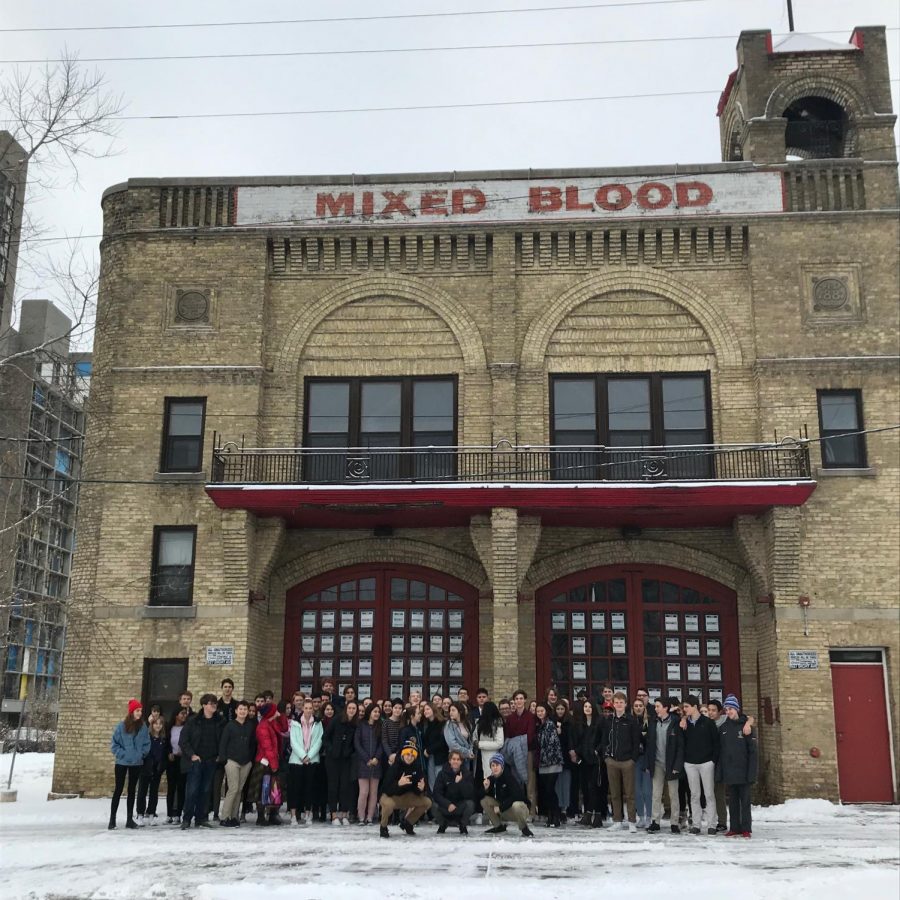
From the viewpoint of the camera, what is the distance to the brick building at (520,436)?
2031 cm

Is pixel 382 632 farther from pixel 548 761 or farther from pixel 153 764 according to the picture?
pixel 548 761

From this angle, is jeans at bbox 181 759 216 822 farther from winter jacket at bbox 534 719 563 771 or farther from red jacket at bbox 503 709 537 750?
winter jacket at bbox 534 719 563 771

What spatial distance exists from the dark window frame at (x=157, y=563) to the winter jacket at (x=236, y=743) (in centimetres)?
697

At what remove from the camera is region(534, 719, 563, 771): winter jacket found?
14.8 metres

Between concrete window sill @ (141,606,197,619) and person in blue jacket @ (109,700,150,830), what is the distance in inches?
244

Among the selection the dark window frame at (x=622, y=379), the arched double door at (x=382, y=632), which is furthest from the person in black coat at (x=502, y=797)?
the dark window frame at (x=622, y=379)

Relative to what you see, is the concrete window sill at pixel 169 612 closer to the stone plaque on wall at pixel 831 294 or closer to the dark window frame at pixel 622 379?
the dark window frame at pixel 622 379

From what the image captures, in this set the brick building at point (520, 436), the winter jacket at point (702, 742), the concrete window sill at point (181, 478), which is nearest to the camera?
the winter jacket at point (702, 742)

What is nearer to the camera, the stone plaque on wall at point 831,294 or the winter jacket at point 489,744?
the winter jacket at point 489,744

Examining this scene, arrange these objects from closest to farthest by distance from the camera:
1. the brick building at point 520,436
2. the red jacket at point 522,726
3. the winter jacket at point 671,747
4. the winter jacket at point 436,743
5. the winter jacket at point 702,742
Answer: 1. the winter jacket at point 702,742
2. the winter jacket at point 671,747
3. the winter jacket at point 436,743
4. the red jacket at point 522,726
5. the brick building at point 520,436

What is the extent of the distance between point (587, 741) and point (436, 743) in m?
2.20

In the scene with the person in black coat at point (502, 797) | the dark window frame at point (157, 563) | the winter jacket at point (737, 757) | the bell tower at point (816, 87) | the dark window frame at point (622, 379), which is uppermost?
the bell tower at point (816, 87)

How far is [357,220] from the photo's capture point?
23094 mm

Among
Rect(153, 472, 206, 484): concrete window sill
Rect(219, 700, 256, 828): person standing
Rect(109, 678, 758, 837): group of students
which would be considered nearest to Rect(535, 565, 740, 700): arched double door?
Rect(109, 678, 758, 837): group of students
